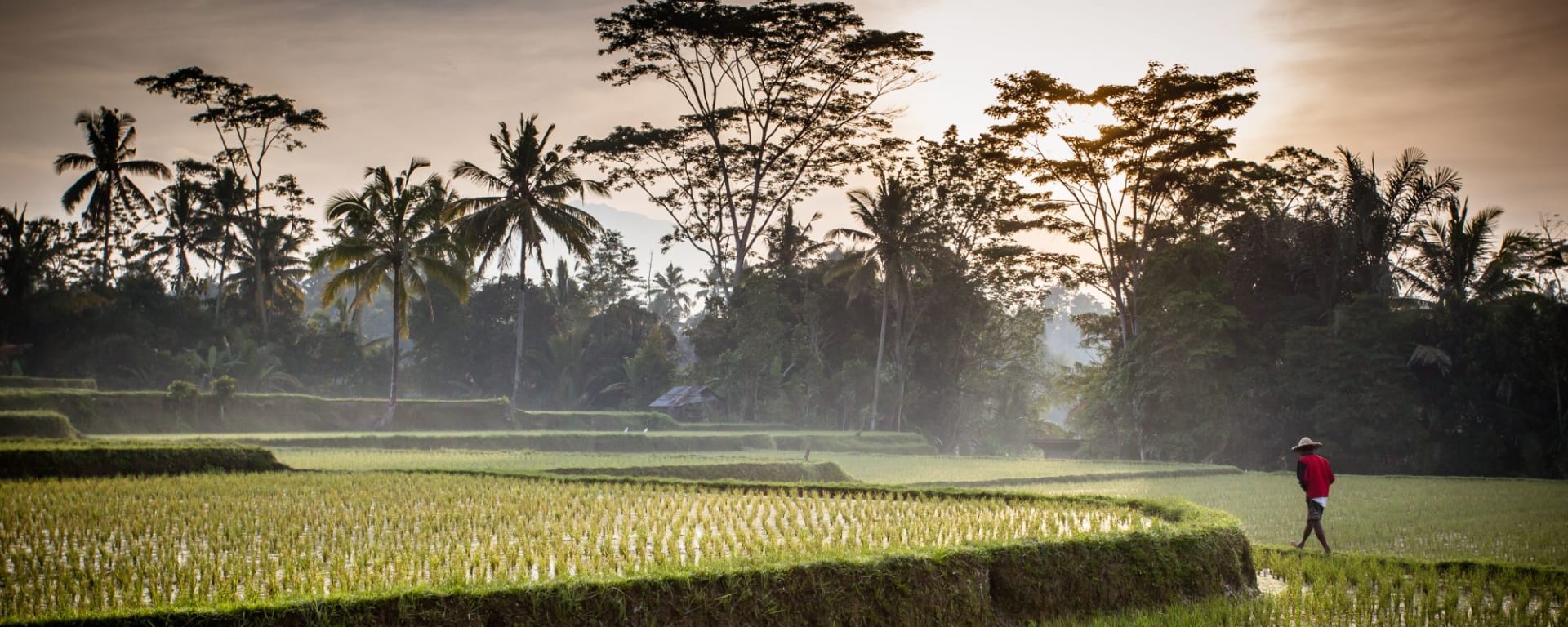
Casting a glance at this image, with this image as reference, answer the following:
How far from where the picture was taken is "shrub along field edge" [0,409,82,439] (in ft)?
68.8

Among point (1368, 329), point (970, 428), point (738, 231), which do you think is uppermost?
point (738, 231)

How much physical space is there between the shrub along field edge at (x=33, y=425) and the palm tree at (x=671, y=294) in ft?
190

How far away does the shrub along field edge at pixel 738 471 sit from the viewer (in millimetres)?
19312

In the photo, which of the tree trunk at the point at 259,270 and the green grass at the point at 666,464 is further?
the tree trunk at the point at 259,270

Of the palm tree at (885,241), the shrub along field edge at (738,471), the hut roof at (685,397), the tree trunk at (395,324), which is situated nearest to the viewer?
the shrub along field edge at (738,471)

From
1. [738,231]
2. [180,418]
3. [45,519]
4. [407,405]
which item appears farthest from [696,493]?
[738,231]

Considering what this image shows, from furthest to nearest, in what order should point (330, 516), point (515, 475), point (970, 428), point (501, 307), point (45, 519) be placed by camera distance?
point (501, 307) < point (970, 428) < point (515, 475) < point (330, 516) < point (45, 519)

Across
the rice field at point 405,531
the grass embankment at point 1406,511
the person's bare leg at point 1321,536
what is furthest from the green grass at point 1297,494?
the rice field at point 405,531

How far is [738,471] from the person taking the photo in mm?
20859

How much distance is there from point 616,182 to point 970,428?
64.4 ft

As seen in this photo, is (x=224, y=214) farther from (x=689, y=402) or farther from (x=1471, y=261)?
(x=1471, y=261)

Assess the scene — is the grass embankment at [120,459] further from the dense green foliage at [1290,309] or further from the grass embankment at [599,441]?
the dense green foliage at [1290,309]

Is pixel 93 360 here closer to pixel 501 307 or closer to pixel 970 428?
pixel 501 307

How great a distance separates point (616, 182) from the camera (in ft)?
140
